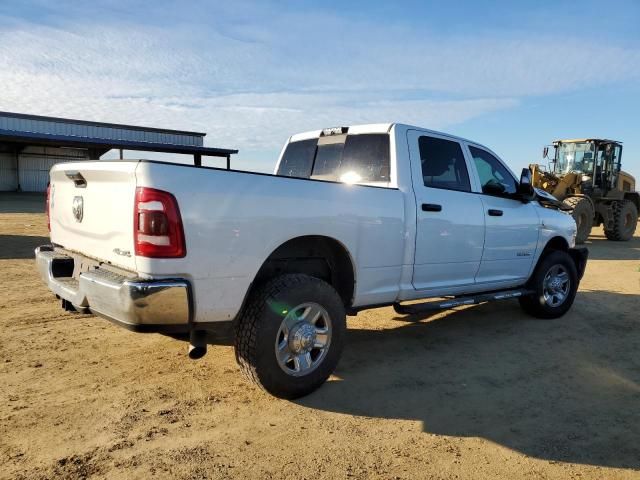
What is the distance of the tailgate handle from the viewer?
354 centimetres

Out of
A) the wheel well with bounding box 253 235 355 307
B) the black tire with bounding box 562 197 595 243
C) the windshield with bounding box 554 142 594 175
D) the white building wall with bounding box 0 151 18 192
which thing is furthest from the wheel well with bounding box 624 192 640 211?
the white building wall with bounding box 0 151 18 192

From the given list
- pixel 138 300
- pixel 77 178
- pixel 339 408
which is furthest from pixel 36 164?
pixel 339 408

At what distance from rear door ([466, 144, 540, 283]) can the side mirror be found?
94mm

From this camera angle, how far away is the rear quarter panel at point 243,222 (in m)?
2.95

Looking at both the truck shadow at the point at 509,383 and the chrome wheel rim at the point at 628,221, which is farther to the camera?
the chrome wheel rim at the point at 628,221

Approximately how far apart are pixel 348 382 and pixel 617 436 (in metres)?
1.85

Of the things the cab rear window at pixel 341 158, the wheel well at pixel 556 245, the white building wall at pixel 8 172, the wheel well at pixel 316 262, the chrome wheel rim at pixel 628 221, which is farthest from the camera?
the white building wall at pixel 8 172

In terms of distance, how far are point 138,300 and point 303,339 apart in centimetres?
122

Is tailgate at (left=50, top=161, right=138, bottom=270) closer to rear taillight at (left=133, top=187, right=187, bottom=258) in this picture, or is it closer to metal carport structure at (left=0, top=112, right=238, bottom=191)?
rear taillight at (left=133, top=187, right=187, bottom=258)

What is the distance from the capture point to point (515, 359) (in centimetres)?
470

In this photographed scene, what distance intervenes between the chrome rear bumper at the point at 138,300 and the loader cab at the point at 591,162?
1599 centimetres

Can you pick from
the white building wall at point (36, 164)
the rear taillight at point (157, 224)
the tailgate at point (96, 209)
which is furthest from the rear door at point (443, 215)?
the white building wall at point (36, 164)


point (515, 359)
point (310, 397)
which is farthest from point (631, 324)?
point (310, 397)

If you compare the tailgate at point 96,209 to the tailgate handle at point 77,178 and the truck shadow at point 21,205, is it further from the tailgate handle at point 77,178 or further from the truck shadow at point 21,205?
the truck shadow at point 21,205
